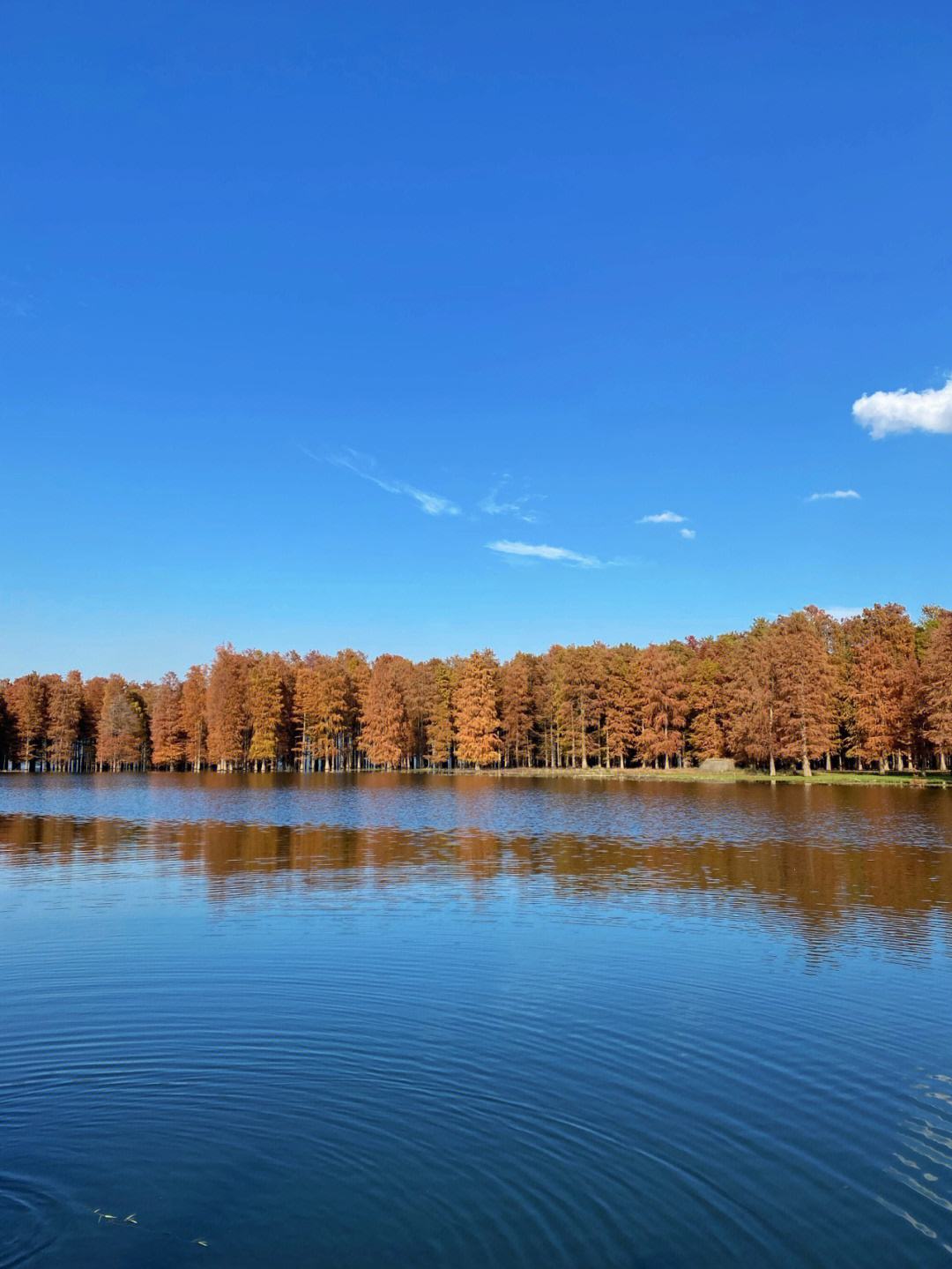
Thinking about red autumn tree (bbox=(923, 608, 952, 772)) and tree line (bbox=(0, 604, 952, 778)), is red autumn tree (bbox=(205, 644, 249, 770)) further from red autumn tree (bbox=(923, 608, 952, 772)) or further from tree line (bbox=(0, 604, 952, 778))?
red autumn tree (bbox=(923, 608, 952, 772))

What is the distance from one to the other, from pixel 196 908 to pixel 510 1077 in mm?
13044

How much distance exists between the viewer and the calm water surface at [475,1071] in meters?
7.63

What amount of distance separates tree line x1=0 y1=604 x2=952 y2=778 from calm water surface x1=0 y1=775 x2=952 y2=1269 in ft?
221

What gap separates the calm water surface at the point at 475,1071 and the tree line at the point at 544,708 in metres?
67.4

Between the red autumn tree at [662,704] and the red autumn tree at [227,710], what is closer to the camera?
the red autumn tree at [662,704]

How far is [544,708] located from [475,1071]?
113994mm

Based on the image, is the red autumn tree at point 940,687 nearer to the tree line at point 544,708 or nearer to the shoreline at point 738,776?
the tree line at point 544,708

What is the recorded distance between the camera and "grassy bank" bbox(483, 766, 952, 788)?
81812mm

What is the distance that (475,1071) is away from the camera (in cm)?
1117

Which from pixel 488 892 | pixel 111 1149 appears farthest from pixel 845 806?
pixel 111 1149

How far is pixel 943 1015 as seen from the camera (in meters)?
13.7

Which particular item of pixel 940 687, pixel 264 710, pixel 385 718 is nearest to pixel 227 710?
pixel 264 710

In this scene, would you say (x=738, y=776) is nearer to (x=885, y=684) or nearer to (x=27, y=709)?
(x=885, y=684)

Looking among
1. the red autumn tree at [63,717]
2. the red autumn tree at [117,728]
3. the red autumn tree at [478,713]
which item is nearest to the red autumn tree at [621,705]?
the red autumn tree at [478,713]
